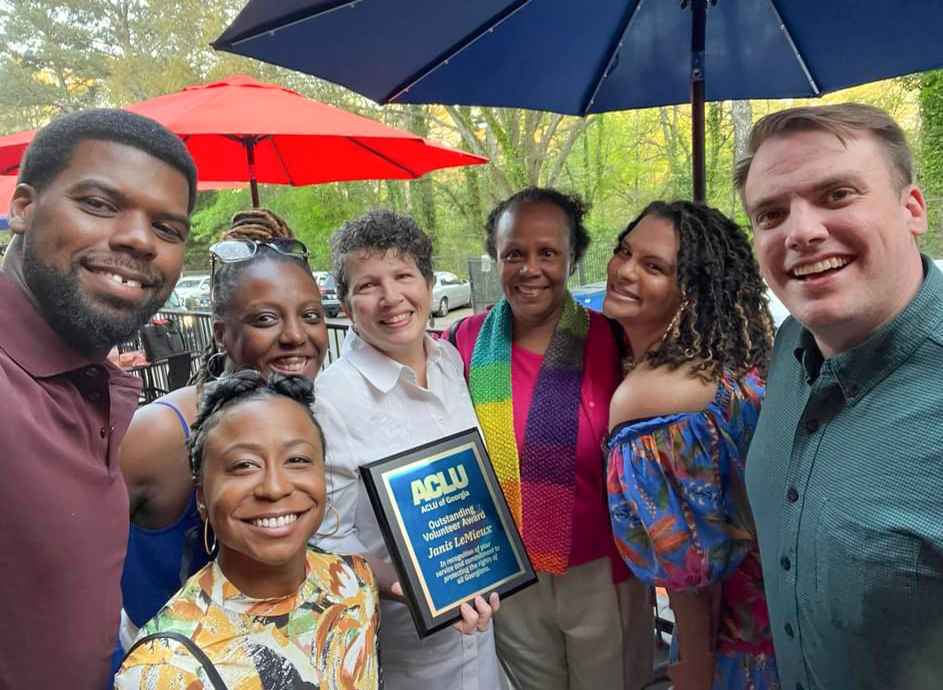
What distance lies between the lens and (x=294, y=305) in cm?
211

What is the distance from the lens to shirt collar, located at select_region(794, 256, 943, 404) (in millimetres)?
1311

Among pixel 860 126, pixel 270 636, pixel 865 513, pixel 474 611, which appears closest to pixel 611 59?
pixel 860 126

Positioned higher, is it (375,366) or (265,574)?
(375,366)

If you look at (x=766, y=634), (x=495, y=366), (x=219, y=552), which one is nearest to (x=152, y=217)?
(x=219, y=552)

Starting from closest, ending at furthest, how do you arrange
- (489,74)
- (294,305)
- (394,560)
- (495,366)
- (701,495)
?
(394,560), (701,495), (294,305), (495,366), (489,74)

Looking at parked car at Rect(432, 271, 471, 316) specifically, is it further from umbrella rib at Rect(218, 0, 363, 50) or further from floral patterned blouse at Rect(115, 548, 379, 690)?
floral patterned blouse at Rect(115, 548, 379, 690)

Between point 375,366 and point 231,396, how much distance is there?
0.61 meters

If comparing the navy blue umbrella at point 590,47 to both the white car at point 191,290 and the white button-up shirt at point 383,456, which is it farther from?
the white car at point 191,290

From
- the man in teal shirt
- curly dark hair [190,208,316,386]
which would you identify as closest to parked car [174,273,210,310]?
curly dark hair [190,208,316,386]

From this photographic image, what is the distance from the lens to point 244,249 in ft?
7.16

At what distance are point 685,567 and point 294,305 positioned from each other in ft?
5.10

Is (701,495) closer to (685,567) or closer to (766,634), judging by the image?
(685,567)

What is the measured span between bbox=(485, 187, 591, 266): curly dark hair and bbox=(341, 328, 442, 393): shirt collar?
2.92ft

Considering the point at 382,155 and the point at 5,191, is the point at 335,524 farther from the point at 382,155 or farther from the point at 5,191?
the point at 5,191
